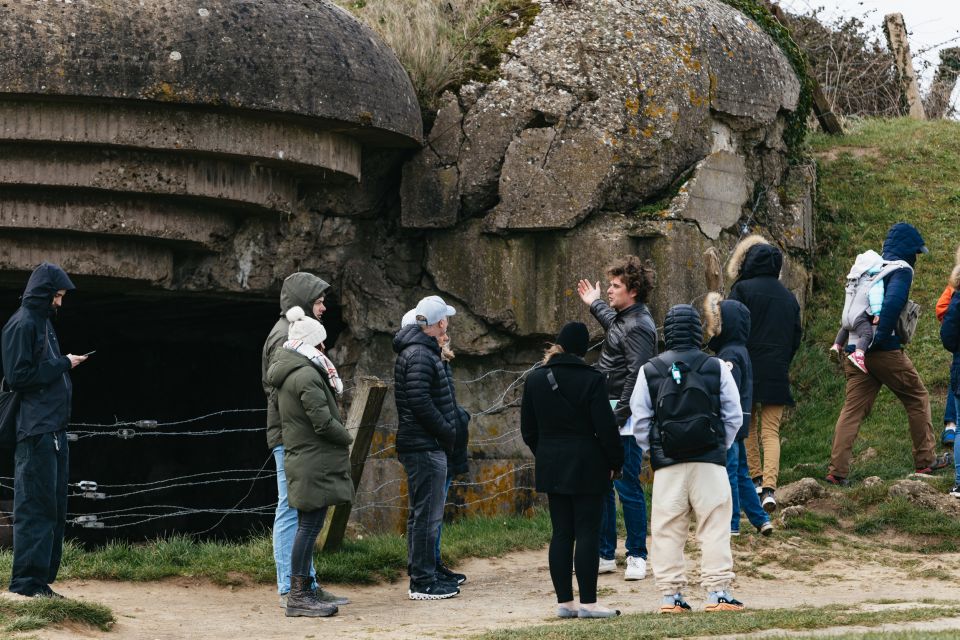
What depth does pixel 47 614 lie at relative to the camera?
588 cm

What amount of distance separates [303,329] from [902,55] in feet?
45.1

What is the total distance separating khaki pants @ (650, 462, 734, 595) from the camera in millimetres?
6098

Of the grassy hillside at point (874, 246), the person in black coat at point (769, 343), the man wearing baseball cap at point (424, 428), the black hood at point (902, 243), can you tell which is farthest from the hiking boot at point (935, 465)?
the man wearing baseball cap at point (424, 428)

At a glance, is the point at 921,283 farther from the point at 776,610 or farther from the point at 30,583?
the point at 30,583

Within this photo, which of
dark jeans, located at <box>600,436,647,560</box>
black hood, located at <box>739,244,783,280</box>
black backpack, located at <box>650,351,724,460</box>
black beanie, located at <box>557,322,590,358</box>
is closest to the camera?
black backpack, located at <box>650,351,724,460</box>

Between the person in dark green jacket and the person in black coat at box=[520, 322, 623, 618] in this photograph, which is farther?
the person in dark green jacket

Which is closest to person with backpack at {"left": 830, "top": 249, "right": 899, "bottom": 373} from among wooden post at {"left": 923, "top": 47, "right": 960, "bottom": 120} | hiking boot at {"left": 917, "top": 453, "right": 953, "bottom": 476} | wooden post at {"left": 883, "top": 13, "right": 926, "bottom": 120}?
hiking boot at {"left": 917, "top": 453, "right": 953, "bottom": 476}

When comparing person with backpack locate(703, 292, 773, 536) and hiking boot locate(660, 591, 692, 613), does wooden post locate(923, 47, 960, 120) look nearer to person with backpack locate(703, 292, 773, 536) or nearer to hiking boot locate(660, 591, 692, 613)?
person with backpack locate(703, 292, 773, 536)

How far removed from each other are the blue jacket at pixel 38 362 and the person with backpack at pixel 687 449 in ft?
9.57

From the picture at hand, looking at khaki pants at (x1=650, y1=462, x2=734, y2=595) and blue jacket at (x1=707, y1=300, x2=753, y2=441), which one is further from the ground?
blue jacket at (x1=707, y1=300, x2=753, y2=441)

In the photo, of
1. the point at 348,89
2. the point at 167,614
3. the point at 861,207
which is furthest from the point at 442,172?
the point at 861,207

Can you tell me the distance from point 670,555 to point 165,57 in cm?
445

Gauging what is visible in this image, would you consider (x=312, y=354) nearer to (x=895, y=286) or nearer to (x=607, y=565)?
(x=607, y=565)

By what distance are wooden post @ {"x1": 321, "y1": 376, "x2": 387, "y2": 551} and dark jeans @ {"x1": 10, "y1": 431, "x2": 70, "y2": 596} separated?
191 centimetres
